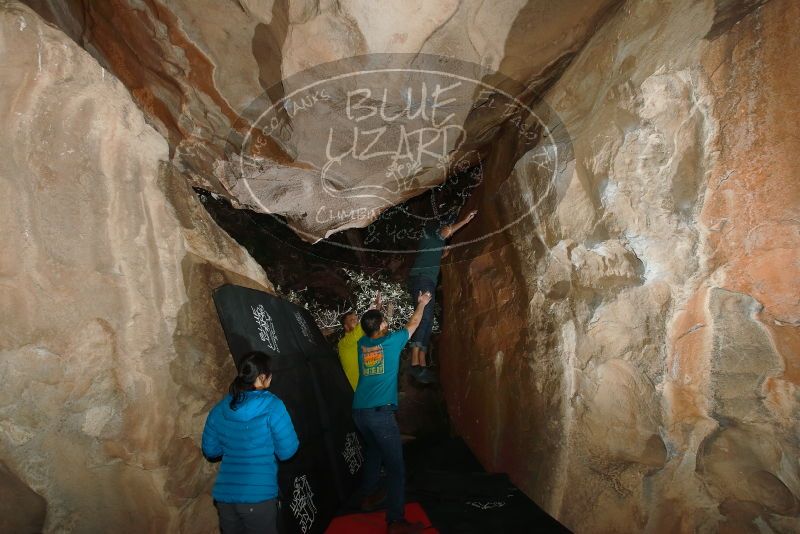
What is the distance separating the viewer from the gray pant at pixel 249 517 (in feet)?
7.06

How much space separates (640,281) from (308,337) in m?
3.04

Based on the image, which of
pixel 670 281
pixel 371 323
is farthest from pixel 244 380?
pixel 670 281

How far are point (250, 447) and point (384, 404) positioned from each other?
0.98 metres

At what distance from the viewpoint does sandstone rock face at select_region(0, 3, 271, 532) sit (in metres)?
2.21

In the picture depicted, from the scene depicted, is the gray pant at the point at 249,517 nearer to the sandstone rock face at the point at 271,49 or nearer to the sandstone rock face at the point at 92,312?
the sandstone rock face at the point at 92,312

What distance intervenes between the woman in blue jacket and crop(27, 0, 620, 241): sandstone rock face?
2086 mm

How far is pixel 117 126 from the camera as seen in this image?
8.91 feet

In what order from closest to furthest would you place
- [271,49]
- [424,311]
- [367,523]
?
[271,49], [367,523], [424,311]

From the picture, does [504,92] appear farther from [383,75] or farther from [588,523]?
[588,523]

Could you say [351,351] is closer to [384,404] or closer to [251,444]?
[384,404]

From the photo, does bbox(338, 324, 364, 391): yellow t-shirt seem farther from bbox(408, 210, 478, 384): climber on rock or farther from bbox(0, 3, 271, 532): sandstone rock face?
bbox(0, 3, 271, 532): sandstone rock face

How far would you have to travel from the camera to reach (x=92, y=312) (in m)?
2.45

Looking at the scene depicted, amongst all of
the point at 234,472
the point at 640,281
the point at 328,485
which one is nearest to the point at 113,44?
the point at 234,472

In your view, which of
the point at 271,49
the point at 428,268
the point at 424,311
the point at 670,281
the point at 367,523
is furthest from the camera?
the point at 424,311
